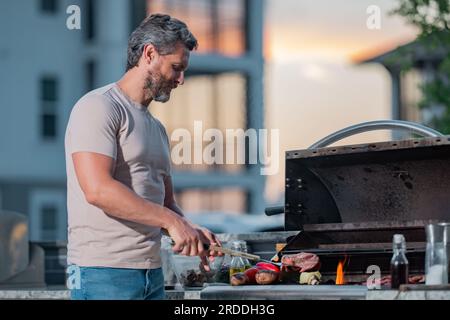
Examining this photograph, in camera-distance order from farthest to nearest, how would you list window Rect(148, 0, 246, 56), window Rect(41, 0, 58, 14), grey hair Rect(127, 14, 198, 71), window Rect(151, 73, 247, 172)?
window Rect(151, 73, 247, 172), window Rect(148, 0, 246, 56), window Rect(41, 0, 58, 14), grey hair Rect(127, 14, 198, 71)

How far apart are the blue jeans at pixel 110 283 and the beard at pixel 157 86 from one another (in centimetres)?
65

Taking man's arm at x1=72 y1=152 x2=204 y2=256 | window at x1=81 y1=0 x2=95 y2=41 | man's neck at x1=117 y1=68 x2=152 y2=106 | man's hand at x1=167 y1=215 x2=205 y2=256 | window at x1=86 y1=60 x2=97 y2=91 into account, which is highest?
window at x1=81 y1=0 x2=95 y2=41

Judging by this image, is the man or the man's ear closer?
the man

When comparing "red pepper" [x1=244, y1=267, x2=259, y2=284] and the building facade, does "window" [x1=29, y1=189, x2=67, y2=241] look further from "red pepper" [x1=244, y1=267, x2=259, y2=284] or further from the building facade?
"red pepper" [x1=244, y1=267, x2=259, y2=284]

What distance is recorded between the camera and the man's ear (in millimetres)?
4668

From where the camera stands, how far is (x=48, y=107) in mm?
30391

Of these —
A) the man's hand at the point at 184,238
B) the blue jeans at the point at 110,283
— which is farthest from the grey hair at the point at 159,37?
the blue jeans at the point at 110,283

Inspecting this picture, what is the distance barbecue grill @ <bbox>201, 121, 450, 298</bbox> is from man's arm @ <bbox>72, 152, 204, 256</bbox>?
4.39 feet

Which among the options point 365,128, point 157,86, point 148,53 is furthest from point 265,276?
point 365,128

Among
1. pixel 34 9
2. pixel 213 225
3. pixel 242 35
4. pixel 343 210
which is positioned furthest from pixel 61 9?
pixel 343 210

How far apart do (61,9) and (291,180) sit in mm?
25955

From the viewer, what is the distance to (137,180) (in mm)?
4570
